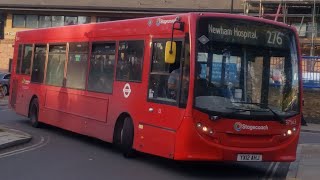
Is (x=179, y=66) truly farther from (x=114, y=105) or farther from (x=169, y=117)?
(x=114, y=105)

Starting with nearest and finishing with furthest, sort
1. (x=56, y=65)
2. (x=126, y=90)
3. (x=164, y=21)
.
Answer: (x=164, y=21), (x=126, y=90), (x=56, y=65)

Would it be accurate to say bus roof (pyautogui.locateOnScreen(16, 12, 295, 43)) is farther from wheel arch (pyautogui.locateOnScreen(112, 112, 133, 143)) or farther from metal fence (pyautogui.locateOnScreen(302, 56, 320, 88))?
metal fence (pyautogui.locateOnScreen(302, 56, 320, 88))

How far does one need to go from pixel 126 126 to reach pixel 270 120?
3222mm

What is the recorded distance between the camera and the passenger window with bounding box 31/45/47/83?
1755 cm

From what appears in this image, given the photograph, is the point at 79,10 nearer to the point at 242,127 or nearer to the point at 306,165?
the point at 306,165

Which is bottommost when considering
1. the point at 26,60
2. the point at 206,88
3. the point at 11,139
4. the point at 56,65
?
the point at 11,139

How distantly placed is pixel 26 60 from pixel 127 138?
795 centimetres

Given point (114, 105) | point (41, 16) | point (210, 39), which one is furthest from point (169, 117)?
point (41, 16)

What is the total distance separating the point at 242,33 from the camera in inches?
414

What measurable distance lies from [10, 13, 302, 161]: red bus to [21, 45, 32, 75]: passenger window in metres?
6.38

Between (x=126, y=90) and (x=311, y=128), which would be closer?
(x=126, y=90)

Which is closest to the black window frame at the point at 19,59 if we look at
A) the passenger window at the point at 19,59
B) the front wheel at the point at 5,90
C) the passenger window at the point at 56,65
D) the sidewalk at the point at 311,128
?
the passenger window at the point at 19,59

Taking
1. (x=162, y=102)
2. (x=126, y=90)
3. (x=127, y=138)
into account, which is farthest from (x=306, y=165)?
(x=126, y=90)

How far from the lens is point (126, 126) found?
483 inches
